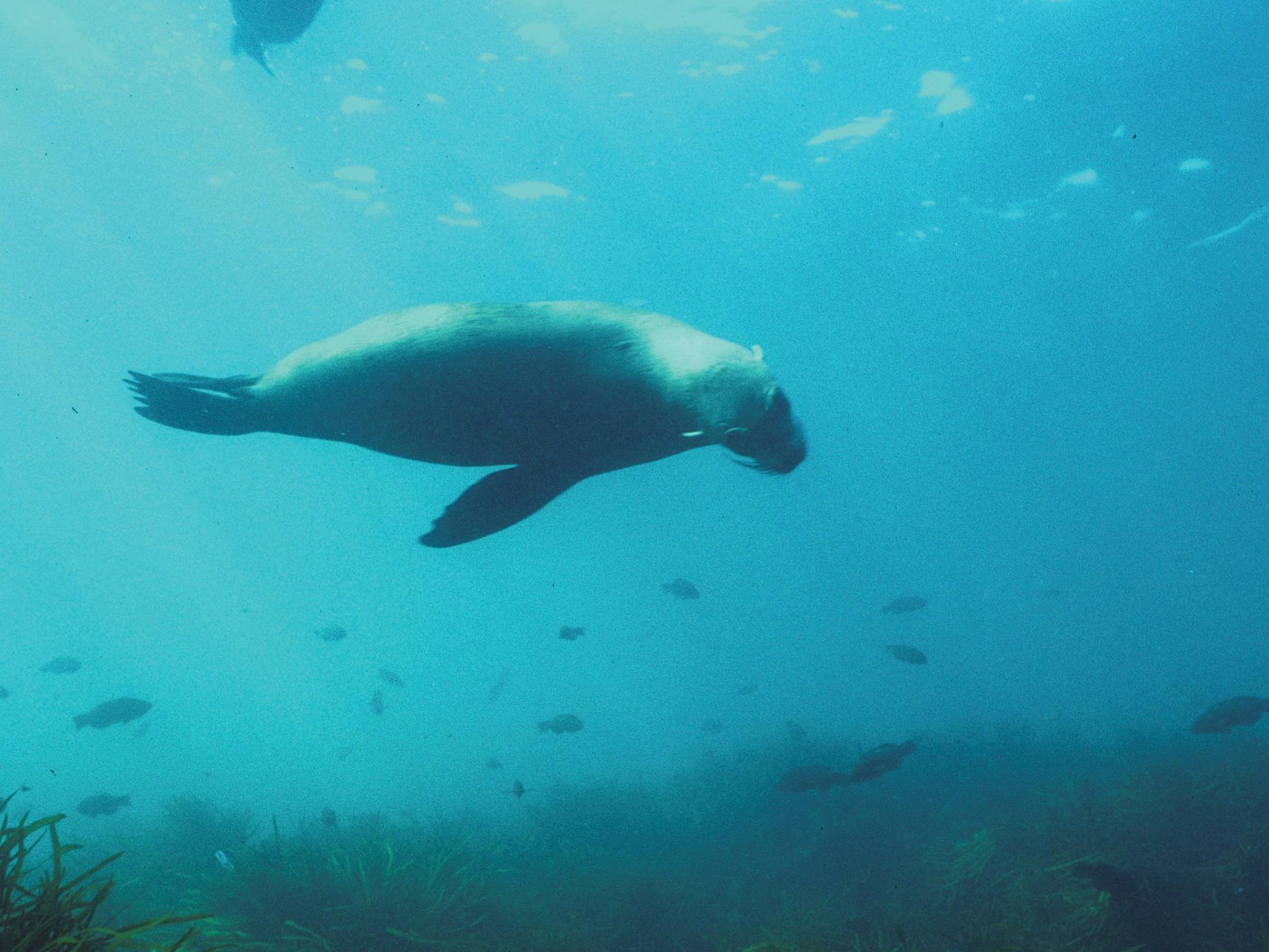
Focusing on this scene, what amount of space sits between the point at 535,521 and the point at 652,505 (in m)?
12.0

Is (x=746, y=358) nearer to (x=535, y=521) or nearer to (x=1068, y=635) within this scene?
(x=535, y=521)

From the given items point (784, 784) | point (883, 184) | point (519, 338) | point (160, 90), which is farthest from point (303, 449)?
point (519, 338)

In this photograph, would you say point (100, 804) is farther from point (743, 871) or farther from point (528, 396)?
point (528, 396)

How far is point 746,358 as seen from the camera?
2.38 metres

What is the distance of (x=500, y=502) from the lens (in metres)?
2.86

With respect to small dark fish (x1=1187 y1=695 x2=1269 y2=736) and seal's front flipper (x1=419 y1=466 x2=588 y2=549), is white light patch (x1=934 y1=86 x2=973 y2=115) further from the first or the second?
seal's front flipper (x1=419 y1=466 x2=588 y2=549)

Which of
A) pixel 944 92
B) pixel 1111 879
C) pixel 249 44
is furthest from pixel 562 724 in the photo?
pixel 944 92

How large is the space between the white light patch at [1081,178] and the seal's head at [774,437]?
68.2 feet

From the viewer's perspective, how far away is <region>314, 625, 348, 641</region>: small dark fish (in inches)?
496

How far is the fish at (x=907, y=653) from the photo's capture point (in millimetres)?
9477

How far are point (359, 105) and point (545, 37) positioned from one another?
12.8 ft

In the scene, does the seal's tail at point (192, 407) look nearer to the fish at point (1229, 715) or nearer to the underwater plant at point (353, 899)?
the underwater plant at point (353, 899)

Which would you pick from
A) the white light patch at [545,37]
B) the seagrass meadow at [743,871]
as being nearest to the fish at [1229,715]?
the seagrass meadow at [743,871]

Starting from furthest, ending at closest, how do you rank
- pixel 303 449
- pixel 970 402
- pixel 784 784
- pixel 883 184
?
pixel 970 402 < pixel 303 449 < pixel 883 184 < pixel 784 784
